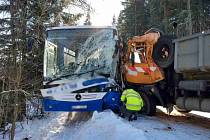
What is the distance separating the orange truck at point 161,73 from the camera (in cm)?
1212

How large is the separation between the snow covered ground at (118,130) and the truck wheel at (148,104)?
0.37 meters

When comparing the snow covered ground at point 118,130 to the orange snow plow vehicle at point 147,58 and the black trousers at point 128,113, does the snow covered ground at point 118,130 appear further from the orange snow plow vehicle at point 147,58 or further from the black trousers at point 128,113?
the orange snow plow vehicle at point 147,58

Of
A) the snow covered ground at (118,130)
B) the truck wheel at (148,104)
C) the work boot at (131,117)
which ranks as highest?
the truck wheel at (148,104)

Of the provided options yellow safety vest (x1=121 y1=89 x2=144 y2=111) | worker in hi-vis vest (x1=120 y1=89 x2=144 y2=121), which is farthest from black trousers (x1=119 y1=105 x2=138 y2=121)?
yellow safety vest (x1=121 y1=89 x2=144 y2=111)

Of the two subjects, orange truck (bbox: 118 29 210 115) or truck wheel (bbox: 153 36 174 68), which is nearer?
orange truck (bbox: 118 29 210 115)

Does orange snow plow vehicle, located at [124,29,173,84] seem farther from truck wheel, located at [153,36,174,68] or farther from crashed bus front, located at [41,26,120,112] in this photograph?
crashed bus front, located at [41,26,120,112]

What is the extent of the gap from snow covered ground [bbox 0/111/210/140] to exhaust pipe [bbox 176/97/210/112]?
50 cm

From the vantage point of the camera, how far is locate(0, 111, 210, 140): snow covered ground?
10.0 m

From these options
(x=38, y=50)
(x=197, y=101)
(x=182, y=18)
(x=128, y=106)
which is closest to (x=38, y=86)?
(x=38, y=50)

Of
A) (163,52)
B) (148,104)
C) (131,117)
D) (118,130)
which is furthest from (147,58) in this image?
(118,130)

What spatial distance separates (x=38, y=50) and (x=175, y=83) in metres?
7.69

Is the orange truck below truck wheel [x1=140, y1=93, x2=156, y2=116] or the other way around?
the other way around

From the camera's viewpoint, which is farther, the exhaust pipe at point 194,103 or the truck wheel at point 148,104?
the truck wheel at point 148,104

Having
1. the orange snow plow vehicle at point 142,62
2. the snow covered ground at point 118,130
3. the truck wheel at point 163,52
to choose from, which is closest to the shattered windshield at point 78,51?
the orange snow plow vehicle at point 142,62
